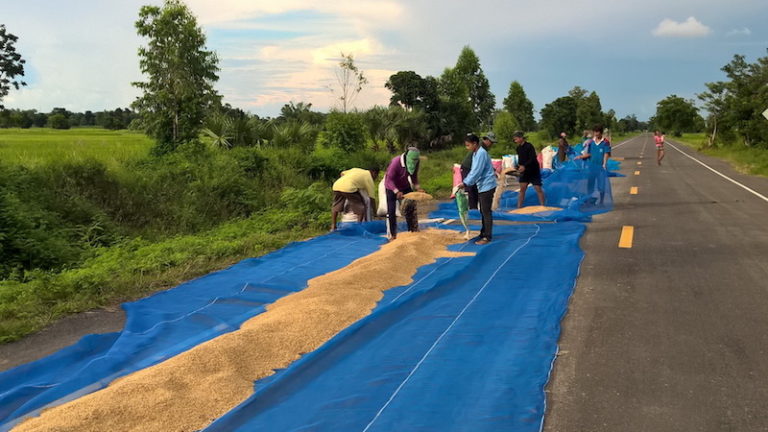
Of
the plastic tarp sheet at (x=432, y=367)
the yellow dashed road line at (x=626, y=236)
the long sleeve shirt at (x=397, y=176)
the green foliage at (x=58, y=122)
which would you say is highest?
the green foliage at (x=58, y=122)

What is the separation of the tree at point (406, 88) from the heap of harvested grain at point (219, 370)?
2979 centimetres

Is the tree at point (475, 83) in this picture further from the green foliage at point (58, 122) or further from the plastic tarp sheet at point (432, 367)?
the green foliage at point (58, 122)

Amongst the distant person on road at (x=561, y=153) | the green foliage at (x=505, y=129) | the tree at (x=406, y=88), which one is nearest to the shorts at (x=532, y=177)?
the distant person on road at (x=561, y=153)

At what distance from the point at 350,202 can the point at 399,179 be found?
1.69 metres

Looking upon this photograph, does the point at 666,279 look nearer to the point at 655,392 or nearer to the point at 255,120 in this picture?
the point at 655,392

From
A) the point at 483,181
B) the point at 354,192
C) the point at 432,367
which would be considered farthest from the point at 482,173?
the point at 432,367

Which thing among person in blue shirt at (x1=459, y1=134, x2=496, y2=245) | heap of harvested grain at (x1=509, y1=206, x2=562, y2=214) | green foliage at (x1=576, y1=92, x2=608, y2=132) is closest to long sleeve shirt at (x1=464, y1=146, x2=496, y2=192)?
person in blue shirt at (x1=459, y1=134, x2=496, y2=245)

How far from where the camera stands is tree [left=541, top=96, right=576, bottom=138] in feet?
221

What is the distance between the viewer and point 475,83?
48.8 meters

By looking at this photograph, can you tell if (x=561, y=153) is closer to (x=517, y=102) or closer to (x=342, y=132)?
(x=342, y=132)

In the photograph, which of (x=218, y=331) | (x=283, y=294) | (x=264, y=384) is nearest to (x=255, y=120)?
(x=283, y=294)

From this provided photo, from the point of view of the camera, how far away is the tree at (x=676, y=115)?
11975 cm

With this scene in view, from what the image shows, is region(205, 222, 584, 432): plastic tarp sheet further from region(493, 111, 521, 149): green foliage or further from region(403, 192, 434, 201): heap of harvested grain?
region(493, 111, 521, 149): green foliage

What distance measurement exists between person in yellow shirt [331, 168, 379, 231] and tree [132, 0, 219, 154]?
23.3 feet
